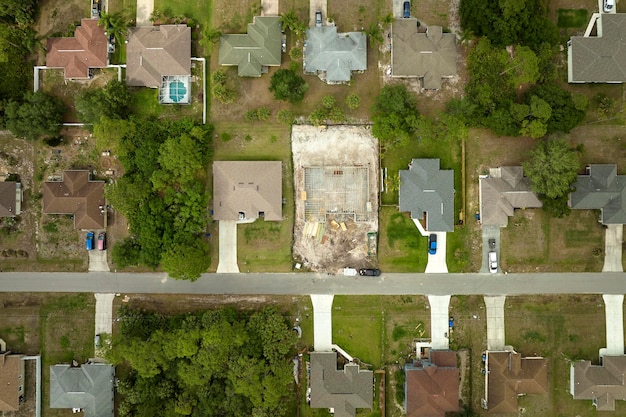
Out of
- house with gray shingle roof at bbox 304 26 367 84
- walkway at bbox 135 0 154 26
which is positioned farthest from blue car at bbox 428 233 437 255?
walkway at bbox 135 0 154 26

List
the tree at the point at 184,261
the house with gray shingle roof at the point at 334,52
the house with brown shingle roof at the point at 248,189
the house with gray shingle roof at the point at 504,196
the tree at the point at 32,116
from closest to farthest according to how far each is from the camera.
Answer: the tree at the point at 184,261 → the tree at the point at 32,116 → the house with gray shingle roof at the point at 334,52 → the house with gray shingle roof at the point at 504,196 → the house with brown shingle roof at the point at 248,189

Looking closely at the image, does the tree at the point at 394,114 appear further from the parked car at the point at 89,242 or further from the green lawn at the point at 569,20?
the parked car at the point at 89,242

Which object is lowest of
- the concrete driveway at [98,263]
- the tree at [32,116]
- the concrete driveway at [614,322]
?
the concrete driveway at [614,322]

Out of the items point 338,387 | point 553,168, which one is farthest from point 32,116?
point 553,168

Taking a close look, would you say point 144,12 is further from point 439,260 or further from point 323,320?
point 439,260

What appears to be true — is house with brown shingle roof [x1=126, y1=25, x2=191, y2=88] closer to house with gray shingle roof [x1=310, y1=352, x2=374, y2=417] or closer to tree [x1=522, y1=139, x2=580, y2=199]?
house with gray shingle roof [x1=310, y1=352, x2=374, y2=417]

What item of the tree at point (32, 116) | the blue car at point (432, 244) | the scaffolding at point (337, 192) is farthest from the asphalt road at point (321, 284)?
the tree at point (32, 116)
